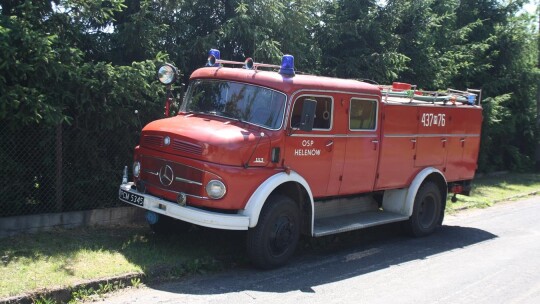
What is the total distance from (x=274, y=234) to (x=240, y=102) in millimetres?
1826

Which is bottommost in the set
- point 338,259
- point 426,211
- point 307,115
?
point 338,259

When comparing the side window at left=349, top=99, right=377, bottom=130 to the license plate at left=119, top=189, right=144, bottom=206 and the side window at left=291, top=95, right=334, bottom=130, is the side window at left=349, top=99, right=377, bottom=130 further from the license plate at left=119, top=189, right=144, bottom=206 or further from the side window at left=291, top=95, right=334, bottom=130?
the license plate at left=119, top=189, right=144, bottom=206

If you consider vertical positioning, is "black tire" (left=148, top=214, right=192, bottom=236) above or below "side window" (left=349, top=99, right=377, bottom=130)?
below

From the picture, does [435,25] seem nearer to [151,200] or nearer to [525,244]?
[525,244]

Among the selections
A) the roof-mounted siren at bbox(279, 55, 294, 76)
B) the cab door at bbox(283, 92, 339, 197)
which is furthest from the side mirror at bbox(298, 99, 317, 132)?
the roof-mounted siren at bbox(279, 55, 294, 76)

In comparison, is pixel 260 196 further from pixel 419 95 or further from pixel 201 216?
pixel 419 95

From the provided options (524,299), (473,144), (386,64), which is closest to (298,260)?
(524,299)

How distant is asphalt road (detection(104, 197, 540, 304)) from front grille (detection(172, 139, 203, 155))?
1548 mm

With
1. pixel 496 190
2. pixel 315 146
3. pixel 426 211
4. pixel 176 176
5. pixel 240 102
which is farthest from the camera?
pixel 496 190

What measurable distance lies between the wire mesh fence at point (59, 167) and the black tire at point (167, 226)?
4.08 ft

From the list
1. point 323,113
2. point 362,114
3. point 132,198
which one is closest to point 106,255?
point 132,198

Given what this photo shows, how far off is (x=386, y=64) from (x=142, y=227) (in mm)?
7777

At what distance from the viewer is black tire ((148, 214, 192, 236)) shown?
7.66m

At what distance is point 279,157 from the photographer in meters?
6.86
